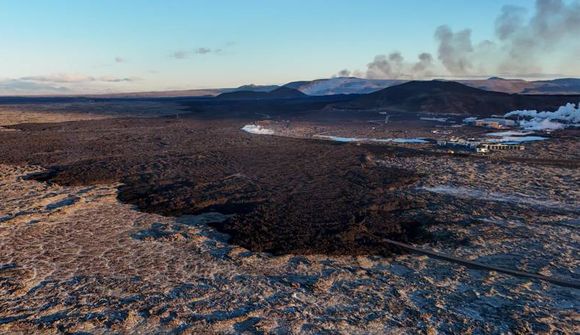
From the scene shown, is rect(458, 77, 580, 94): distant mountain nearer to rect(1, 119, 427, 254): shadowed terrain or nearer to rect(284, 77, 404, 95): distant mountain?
rect(284, 77, 404, 95): distant mountain

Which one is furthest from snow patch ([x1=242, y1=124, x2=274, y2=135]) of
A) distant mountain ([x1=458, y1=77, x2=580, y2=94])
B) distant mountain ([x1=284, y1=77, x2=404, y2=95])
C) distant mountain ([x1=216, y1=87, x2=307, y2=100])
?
distant mountain ([x1=284, y1=77, x2=404, y2=95])

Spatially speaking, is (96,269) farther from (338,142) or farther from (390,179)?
(338,142)

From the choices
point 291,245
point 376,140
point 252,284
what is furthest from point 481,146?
point 252,284

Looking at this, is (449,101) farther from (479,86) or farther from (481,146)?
(479,86)

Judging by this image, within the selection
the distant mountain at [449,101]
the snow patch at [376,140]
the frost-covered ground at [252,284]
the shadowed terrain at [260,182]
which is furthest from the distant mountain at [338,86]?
the frost-covered ground at [252,284]

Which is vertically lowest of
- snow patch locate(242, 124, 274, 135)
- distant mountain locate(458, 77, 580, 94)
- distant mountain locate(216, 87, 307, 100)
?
distant mountain locate(216, 87, 307, 100)
